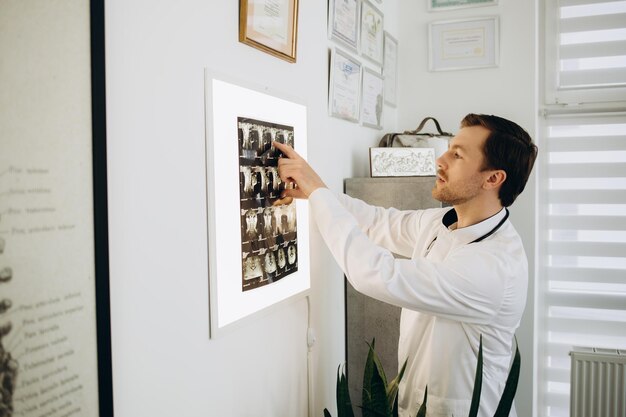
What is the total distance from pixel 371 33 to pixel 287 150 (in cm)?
117

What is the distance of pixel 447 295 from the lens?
1.36 metres

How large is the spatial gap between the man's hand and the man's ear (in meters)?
0.54

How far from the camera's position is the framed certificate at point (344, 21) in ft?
6.26

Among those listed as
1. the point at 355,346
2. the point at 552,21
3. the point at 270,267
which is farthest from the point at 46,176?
the point at 552,21

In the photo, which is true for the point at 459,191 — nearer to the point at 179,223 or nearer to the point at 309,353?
the point at 309,353

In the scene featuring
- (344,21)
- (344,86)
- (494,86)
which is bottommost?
(344,86)

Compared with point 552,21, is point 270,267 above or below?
below

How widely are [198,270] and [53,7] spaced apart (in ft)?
2.05

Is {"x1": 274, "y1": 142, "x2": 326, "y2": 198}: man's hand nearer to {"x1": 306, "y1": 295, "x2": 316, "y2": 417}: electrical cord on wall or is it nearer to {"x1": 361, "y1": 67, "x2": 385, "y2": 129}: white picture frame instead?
{"x1": 306, "y1": 295, "x2": 316, "y2": 417}: electrical cord on wall

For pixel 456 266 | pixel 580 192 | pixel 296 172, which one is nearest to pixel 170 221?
pixel 296 172

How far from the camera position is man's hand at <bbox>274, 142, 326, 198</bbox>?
1460mm

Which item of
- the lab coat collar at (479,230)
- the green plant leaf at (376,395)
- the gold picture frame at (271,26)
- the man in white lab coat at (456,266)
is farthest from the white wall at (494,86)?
the green plant leaf at (376,395)

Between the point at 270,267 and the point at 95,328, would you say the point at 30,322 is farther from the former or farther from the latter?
the point at 270,267

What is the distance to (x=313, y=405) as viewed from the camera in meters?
1.75
